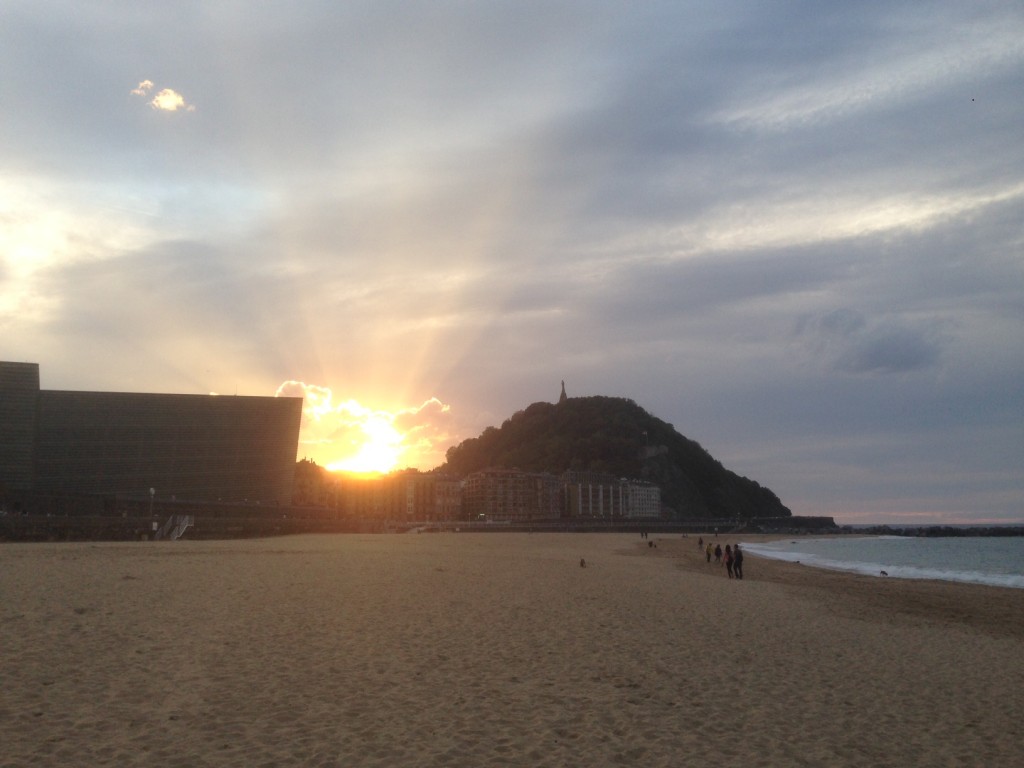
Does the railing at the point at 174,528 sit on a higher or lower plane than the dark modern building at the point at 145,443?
lower

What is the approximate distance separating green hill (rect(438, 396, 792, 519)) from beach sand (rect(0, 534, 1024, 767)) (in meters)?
160

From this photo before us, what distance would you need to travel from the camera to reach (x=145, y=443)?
71125mm

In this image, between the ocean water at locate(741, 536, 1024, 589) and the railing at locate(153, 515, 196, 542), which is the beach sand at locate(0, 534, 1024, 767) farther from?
the railing at locate(153, 515, 196, 542)

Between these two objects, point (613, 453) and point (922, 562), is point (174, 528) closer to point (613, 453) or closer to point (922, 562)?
point (922, 562)

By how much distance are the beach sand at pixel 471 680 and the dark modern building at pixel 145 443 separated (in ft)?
191

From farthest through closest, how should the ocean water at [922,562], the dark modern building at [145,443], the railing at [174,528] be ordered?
the dark modern building at [145,443] < the railing at [174,528] < the ocean water at [922,562]

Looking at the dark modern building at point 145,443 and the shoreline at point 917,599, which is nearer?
the shoreline at point 917,599

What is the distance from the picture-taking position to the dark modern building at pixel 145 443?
6481cm

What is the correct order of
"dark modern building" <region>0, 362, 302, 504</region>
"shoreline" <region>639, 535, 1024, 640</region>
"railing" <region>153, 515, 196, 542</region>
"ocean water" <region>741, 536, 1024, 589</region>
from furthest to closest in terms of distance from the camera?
1. "dark modern building" <region>0, 362, 302, 504</region>
2. "railing" <region>153, 515, 196, 542</region>
3. "ocean water" <region>741, 536, 1024, 589</region>
4. "shoreline" <region>639, 535, 1024, 640</region>

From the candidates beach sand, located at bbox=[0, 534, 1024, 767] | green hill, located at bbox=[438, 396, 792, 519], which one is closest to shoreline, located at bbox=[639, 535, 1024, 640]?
beach sand, located at bbox=[0, 534, 1024, 767]

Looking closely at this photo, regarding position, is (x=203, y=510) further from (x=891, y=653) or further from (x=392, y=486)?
(x=392, y=486)

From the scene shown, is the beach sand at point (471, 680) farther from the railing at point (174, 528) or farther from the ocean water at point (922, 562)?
the railing at point (174, 528)

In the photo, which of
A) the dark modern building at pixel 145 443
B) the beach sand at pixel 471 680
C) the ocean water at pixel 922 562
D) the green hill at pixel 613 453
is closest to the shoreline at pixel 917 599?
the beach sand at pixel 471 680

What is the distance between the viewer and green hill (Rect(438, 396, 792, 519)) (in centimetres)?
17775
